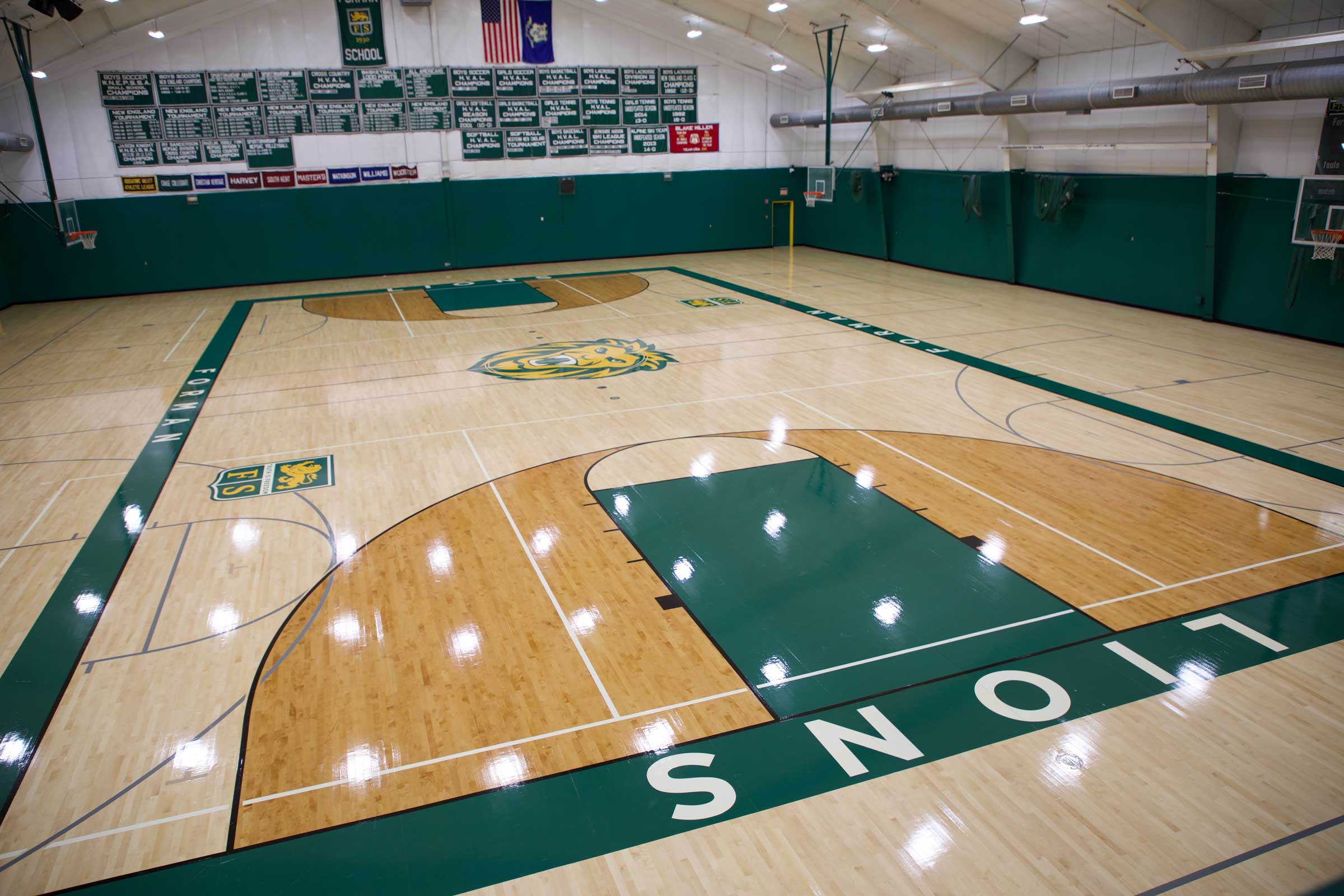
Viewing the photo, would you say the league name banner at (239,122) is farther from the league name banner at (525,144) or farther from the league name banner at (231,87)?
the league name banner at (525,144)

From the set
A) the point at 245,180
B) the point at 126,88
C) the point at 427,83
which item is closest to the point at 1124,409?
the point at 427,83

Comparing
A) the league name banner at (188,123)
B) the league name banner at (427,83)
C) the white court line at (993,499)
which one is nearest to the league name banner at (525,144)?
the league name banner at (427,83)

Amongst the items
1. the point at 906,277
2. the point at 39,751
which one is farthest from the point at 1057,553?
the point at 906,277

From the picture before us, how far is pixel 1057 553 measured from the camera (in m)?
7.43

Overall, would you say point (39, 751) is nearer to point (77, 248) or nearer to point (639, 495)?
point (639, 495)

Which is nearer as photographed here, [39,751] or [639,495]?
[39,751]

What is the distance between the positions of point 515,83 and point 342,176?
5.11 meters

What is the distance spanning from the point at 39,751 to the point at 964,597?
6.19 metres

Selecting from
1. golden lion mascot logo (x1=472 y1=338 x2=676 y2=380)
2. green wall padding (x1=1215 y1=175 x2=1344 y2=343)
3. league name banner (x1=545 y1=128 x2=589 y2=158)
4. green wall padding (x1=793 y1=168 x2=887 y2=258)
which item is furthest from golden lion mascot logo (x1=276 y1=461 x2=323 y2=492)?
green wall padding (x1=793 y1=168 x2=887 y2=258)

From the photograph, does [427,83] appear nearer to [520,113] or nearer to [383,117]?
[383,117]

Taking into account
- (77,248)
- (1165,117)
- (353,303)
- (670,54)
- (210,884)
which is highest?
(670,54)

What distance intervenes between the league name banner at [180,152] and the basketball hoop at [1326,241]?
2263cm

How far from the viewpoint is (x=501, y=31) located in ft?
75.2

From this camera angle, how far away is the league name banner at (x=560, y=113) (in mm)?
23922
